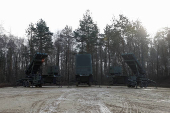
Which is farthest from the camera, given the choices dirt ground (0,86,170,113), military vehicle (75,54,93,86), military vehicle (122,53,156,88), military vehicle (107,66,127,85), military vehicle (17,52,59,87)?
military vehicle (75,54,93,86)

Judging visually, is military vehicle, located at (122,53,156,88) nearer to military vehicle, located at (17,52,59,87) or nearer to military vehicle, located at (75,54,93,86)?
military vehicle, located at (75,54,93,86)

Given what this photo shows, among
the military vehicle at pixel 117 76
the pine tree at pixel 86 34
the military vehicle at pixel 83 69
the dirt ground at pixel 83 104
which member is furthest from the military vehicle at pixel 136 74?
the pine tree at pixel 86 34

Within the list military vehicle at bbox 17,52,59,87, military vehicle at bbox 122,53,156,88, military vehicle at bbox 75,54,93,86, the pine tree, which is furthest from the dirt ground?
the pine tree

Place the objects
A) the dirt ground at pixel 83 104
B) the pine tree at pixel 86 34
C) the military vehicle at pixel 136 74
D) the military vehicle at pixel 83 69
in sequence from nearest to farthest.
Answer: the dirt ground at pixel 83 104 → the military vehicle at pixel 136 74 → the military vehicle at pixel 83 69 → the pine tree at pixel 86 34

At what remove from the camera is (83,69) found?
1983cm

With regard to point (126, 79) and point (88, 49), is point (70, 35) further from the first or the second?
point (126, 79)

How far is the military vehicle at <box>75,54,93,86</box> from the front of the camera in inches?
777

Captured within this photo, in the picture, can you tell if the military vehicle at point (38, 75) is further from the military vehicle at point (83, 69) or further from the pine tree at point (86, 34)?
the pine tree at point (86, 34)

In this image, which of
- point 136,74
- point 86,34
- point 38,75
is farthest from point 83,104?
point 86,34

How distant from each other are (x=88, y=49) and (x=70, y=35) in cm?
571

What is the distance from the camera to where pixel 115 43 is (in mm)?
29281

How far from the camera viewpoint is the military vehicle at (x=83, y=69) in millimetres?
19734

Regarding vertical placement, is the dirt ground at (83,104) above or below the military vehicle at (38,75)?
below

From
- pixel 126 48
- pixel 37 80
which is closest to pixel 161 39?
pixel 126 48
